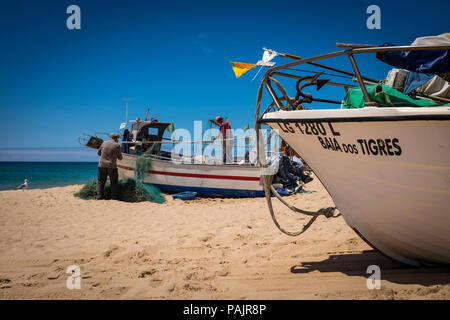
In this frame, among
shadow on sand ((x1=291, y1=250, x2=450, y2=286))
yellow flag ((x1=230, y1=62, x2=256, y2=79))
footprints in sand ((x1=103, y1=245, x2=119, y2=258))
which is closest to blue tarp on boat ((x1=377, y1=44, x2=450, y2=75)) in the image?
shadow on sand ((x1=291, y1=250, x2=450, y2=286))

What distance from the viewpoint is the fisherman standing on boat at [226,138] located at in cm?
956

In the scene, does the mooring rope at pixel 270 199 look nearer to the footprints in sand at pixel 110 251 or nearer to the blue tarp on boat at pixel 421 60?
the blue tarp on boat at pixel 421 60

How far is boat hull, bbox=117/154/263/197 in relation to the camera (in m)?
9.24

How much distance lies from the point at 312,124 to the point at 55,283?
3.02 metres

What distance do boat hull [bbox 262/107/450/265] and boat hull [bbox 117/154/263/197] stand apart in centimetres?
604

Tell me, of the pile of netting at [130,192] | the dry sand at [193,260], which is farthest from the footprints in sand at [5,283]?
the pile of netting at [130,192]

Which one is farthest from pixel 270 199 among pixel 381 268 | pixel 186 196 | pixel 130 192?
pixel 130 192

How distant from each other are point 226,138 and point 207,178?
152 centimetres

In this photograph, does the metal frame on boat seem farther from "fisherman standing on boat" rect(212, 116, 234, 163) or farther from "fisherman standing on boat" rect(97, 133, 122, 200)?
"fisherman standing on boat" rect(97, 133, 122, 200)

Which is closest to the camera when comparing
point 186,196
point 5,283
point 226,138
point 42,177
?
point 5,283

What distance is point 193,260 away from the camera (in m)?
3.53

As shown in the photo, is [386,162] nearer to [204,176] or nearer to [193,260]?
[193,260]

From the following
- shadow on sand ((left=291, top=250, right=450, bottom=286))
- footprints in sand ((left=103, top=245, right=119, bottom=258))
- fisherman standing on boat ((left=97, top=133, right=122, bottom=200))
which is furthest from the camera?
fisherman standing on boat ((left=97, top=133, right=122, bottom=200))

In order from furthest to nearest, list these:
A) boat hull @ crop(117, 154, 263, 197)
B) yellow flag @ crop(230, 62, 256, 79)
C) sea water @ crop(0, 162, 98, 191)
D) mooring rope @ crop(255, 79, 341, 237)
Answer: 1. sea water @ crop(0, 162, 98, 191)
2. boat hull @ crop(117, 154, 263, 197)
3. yellow flag @ crop(230, 62, 256, 79)
4. mooring rope @ crop(255, 79, 341, 237)
